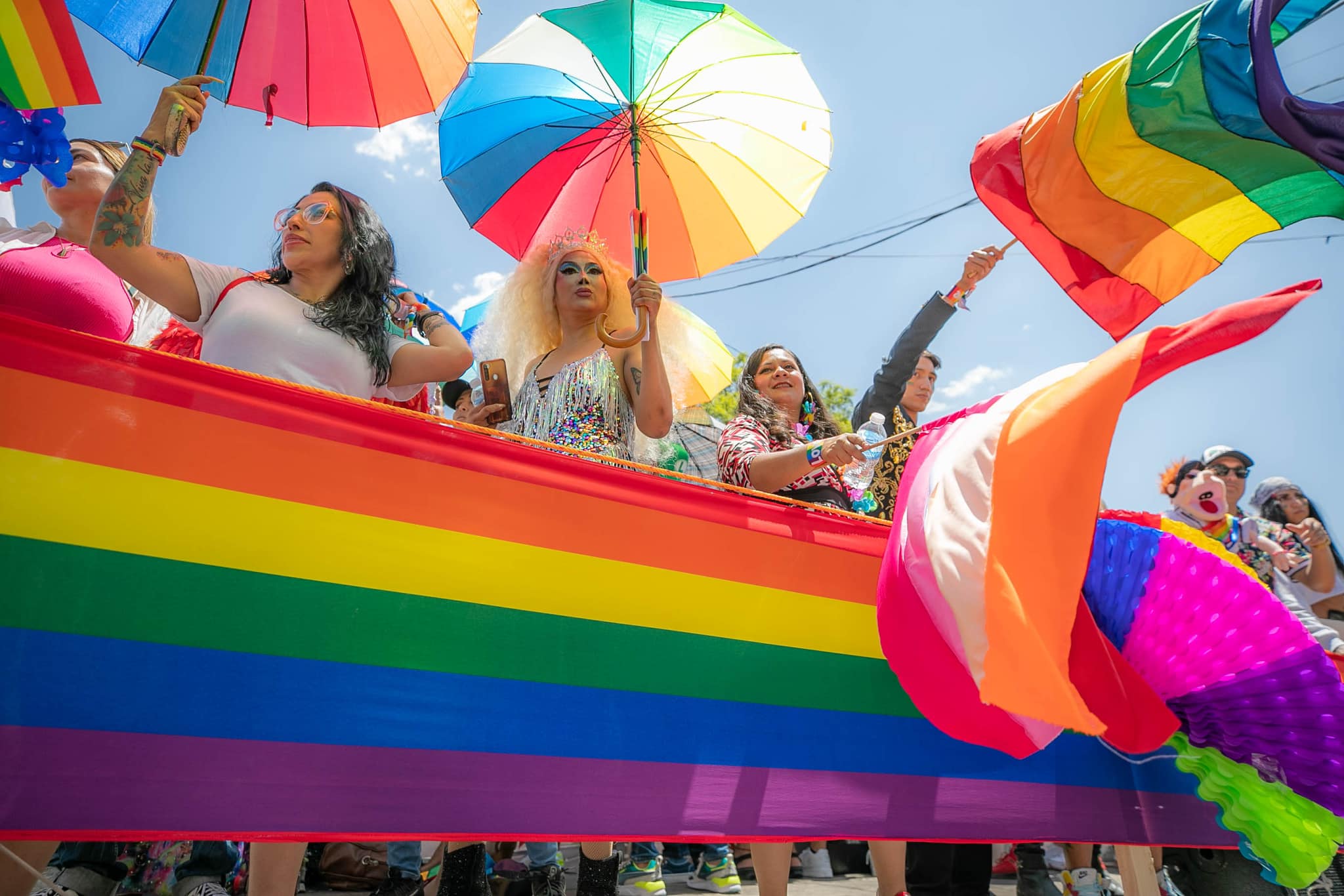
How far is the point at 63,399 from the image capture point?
1.75m

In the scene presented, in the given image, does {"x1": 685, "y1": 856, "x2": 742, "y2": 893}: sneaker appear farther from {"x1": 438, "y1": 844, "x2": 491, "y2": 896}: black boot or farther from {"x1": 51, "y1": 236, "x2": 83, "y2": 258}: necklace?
{"x1": 51, "y1": 236, "x2": 83, "y2": 258}: necklace

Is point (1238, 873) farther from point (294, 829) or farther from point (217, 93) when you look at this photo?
point (217, 93)

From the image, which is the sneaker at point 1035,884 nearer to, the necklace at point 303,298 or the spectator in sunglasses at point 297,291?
the spectator in sunglasses at point 297,291

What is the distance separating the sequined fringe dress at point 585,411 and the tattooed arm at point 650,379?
0.17 ft

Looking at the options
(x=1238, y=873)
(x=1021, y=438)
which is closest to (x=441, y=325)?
(x=1021, y=438)

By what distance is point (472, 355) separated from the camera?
2.70 m

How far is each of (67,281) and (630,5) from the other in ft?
8.14

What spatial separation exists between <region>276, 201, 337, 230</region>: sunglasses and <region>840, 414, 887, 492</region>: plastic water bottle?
1.99 meters

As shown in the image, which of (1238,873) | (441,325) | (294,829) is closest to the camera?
(294,829)

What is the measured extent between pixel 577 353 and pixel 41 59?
1757mm

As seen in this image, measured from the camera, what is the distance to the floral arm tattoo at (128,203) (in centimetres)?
215

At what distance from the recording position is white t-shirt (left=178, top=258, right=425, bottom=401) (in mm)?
2363

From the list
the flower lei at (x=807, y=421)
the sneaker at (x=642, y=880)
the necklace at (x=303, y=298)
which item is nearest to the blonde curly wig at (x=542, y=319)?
the flower lei at (x=807, y=421)

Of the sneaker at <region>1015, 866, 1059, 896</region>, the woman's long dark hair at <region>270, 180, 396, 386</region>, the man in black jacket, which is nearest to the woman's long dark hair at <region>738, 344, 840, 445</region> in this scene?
the man in black jacket
